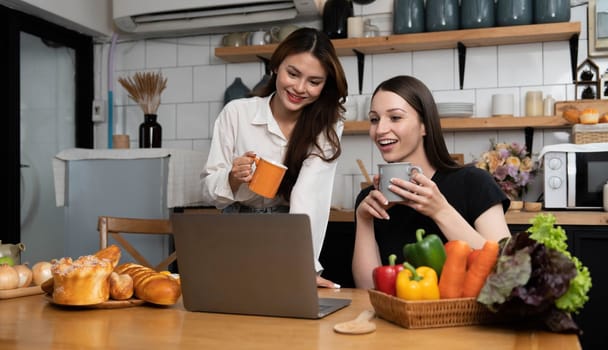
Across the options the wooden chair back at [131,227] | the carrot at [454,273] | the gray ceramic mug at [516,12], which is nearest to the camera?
the carrot at [454,273]

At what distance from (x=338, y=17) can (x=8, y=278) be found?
2.51m

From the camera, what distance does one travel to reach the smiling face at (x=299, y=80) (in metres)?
1.90

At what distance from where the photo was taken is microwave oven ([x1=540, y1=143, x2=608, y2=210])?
2869 millimetres

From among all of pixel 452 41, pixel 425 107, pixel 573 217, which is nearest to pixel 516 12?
pixel 452 41

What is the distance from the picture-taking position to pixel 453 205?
1.67 meters

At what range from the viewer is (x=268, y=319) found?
112 cm

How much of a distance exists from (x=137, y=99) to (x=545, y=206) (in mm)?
2240

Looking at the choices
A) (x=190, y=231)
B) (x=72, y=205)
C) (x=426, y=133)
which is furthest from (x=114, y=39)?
(x=190, y=231)

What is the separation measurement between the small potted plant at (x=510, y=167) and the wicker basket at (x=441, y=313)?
2.12 metres

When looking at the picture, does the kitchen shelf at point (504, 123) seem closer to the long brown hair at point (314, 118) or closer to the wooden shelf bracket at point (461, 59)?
the wooden shelf bracket at point (461, 59)

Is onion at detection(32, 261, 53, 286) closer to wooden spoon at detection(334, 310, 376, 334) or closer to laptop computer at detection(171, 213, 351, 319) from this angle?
laptop computer at detection(171, 213, 351, 319)

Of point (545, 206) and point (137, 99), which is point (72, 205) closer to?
point (137, 99)

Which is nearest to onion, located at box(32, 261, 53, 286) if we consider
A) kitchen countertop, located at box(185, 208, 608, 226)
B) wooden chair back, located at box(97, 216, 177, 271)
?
wooden chair back, located at box(97, 216, 177, 271)

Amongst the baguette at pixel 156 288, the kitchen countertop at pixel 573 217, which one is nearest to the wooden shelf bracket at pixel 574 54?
the kitchen countertop at pixel 573 217
